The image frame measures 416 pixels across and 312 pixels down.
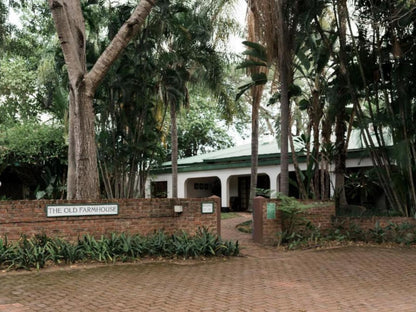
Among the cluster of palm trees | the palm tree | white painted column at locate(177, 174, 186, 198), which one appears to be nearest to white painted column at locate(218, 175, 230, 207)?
white painted column at locate(177, 174, 186, 198)

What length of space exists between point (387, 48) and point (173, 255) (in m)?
7.93

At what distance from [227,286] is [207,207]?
406cm

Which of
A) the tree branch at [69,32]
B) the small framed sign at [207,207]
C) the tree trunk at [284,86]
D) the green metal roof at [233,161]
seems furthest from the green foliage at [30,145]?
the small framed sign at [207,207]

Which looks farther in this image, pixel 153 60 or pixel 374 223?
pixel 153 60

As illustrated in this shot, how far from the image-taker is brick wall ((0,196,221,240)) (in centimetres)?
912

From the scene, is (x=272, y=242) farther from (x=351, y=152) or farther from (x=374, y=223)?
(x=351, y=152)

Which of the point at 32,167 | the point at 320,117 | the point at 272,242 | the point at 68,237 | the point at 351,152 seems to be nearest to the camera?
the point at 68,237

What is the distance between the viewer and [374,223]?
12789mm

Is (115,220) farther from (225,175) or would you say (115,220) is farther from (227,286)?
(225,175)

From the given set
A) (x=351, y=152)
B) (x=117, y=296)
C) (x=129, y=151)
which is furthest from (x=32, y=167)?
(x=117, y=296)

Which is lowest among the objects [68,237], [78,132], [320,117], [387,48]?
[68,237]

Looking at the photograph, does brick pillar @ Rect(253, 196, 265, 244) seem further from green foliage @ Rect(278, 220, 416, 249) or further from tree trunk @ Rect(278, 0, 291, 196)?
tree trunk @ Rect(278, 0, 291, 196)

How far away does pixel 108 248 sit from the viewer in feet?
30.7

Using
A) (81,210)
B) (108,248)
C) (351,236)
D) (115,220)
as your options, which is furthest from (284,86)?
(108,248)
